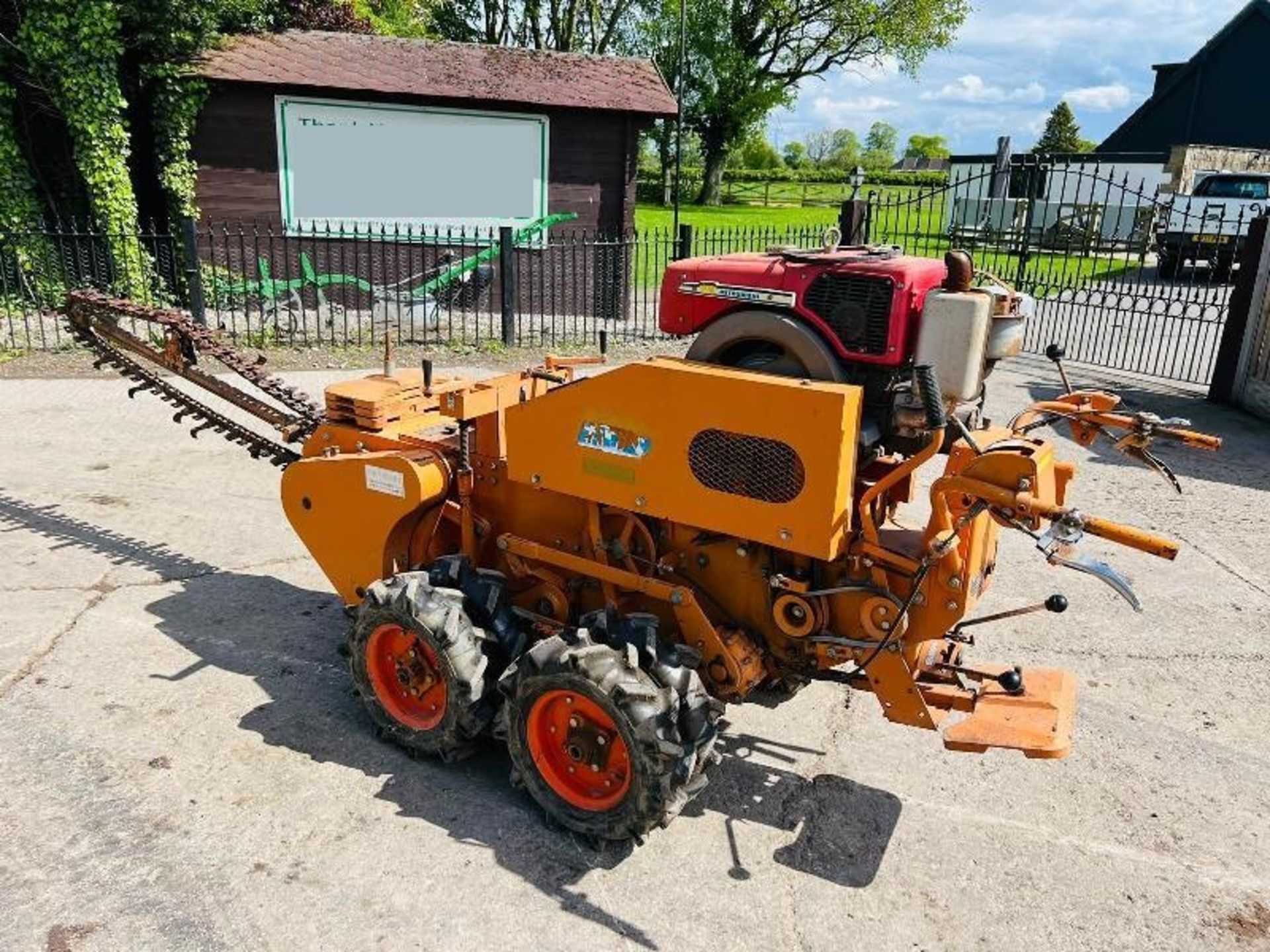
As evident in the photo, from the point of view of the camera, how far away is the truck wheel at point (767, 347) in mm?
3639

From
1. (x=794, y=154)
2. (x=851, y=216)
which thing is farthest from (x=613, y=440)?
(x=794, y=154)

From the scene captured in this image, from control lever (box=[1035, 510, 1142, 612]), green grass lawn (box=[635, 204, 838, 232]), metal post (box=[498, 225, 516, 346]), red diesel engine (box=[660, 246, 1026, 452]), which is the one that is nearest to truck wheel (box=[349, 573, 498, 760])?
red diesel engine (box=[660, 246, 1026, 452])

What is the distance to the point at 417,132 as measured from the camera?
47.5 feet

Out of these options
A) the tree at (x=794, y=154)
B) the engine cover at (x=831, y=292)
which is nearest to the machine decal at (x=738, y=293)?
the engine cover at (x=831, y=292)

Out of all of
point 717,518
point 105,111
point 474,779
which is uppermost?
point 105,111

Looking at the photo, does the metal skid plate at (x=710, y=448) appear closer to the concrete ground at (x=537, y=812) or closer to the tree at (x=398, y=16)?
the concrete ground at (x=537, y=812)

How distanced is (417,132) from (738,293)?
12.0 m

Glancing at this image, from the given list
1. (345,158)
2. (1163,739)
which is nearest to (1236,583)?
(1163,739)

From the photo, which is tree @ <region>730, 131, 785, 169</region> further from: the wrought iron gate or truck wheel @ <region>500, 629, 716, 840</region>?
truck wheel @ <region>500, 629, 716, 840</region>

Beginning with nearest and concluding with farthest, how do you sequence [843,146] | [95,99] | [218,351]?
[218,351] < [95,99] < [843,146]

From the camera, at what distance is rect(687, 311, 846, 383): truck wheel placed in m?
3.64

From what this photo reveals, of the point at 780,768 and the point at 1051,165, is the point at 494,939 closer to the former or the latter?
the point at 780,768

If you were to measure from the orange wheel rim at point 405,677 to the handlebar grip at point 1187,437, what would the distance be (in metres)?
2.84

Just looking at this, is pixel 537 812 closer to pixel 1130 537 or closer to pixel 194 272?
pixel 1130 537
